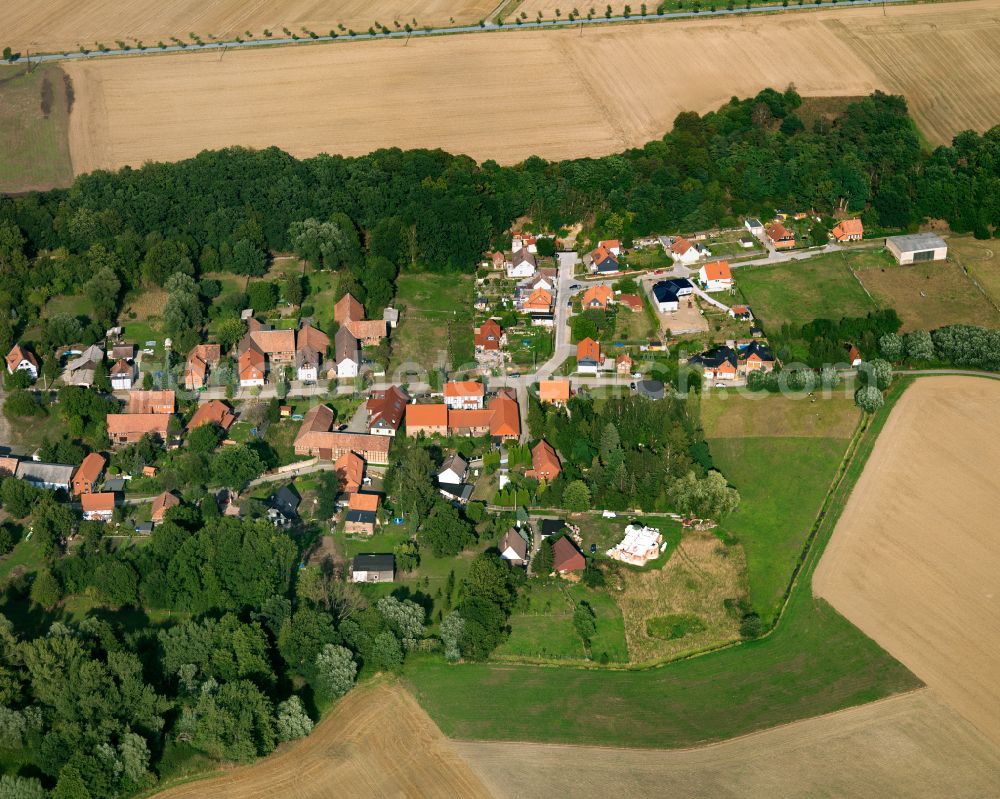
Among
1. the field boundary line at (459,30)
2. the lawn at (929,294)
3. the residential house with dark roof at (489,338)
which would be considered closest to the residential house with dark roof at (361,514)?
the residential house with dark roof at (489,338)

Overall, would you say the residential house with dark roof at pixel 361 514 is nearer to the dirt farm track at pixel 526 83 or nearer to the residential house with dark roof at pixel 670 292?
the residential house with dark roof at pixel 670 292

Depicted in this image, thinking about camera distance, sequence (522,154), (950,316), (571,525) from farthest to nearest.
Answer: (522,154) → (950,316) → (571,525)

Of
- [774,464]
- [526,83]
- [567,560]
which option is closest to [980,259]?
[774,464]

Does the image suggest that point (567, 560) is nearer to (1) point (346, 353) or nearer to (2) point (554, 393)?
(2) point (554, 393)

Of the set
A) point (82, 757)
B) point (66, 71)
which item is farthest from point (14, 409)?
point (66, 71)

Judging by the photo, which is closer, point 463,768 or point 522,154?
point 463,768

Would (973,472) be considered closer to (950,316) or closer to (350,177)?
(950,316)

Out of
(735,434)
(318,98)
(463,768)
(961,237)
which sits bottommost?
(463,768)

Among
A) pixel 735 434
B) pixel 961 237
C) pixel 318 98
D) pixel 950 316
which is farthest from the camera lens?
pixel 318 98
